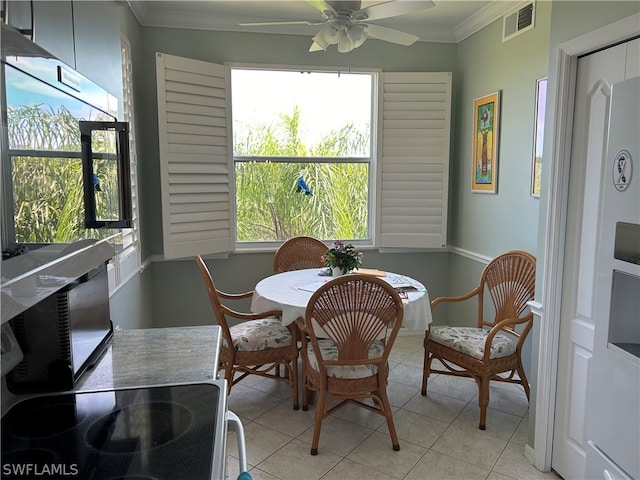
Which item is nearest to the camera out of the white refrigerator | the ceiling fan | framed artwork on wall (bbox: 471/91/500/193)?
the white refrigerator

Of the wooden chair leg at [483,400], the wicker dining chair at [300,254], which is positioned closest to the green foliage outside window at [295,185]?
the wicker dining chair at [300,254]

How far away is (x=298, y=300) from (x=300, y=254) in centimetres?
114

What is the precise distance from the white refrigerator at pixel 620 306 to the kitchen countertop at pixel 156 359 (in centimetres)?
128

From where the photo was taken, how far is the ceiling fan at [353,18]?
2381 millimetres

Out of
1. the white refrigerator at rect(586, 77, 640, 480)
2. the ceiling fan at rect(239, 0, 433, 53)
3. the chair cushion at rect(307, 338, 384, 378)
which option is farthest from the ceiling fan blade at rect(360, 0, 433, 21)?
the chair cushion at rect(307, 338, 384, 378)

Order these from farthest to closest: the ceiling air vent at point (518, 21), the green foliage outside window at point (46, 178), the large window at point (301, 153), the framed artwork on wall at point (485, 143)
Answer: the large window at point (301, 153) → the framed artwork on wall at point (485, 143) → the ceiling air vent at point (518, 21) → the green foliage outside window at point (46, 178)

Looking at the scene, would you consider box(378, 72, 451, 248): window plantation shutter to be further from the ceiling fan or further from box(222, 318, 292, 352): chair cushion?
box(222, 318, 292, 352): chair cushion

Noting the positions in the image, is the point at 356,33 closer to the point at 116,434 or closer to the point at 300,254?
the point at 300,254

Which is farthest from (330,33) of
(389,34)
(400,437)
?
(400,437)

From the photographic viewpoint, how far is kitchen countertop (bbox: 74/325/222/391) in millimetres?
1375

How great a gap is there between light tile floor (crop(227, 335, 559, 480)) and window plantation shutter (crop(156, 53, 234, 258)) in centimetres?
123

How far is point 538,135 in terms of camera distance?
2.99 meters

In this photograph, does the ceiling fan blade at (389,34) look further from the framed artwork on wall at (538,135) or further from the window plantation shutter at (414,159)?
the window plantation shutter at (414,159)

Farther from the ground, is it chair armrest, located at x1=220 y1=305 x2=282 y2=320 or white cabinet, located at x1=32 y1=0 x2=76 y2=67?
white cabinet, located at x1=32 y1=0 x2=76 y2=67
